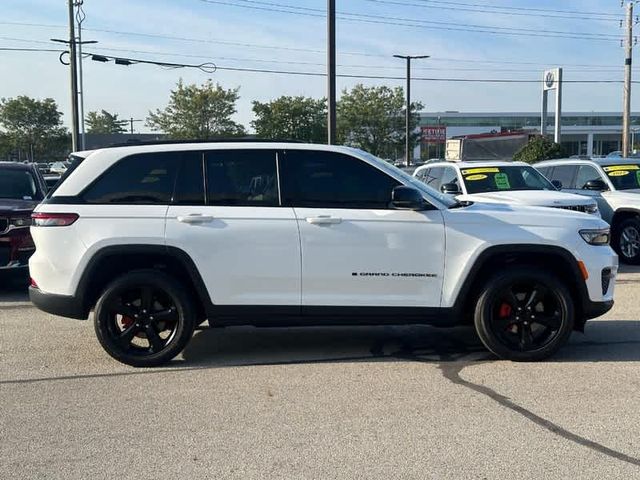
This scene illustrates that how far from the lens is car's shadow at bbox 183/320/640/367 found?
20.3 feet

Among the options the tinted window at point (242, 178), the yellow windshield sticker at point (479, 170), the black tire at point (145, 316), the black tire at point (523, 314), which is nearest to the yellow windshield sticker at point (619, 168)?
the yellow windshield sticker at point (479, 170)

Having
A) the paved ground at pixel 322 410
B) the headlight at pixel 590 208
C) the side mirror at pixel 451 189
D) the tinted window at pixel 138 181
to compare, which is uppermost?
the tinted window at pixel 138 181

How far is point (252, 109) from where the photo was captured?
4269 centimetres

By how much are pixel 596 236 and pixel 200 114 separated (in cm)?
4427

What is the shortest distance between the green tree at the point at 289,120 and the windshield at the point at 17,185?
1149 inches

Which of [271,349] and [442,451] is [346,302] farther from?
[442,451]

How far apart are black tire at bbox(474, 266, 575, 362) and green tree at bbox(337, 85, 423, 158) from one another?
144ft

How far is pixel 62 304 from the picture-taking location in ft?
19.1

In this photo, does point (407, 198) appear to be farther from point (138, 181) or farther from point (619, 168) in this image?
point (619, 168)

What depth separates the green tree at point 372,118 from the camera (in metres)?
49.7

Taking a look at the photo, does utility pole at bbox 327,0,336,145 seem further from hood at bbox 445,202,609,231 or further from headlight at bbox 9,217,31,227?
hood at bbox 445,202,609,231

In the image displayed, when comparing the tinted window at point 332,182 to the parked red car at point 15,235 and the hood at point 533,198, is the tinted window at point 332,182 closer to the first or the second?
the hood at point 533,198

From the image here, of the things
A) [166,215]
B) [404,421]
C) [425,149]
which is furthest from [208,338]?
[425,149]

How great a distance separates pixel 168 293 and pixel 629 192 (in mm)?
9201
